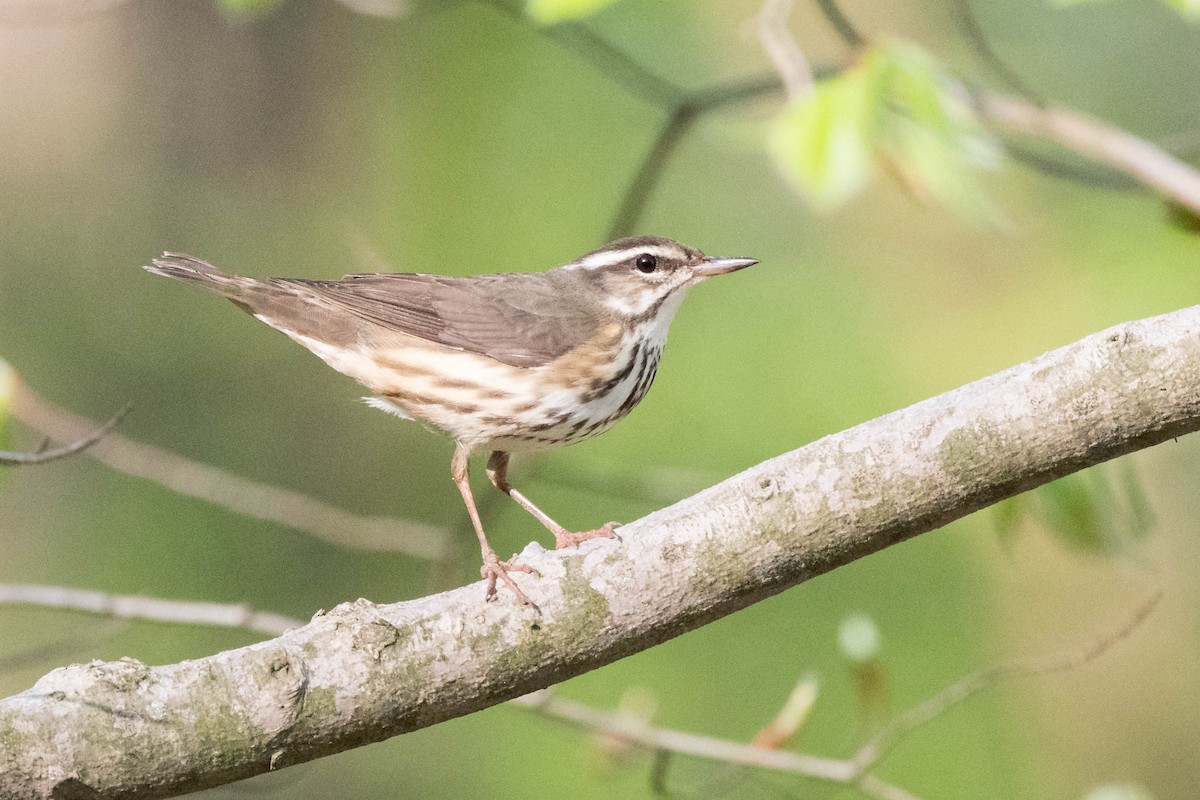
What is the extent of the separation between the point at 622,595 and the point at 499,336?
5.51 ft

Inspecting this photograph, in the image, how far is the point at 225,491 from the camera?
4.68 meters

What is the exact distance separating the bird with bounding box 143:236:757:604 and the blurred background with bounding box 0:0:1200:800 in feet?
9.85

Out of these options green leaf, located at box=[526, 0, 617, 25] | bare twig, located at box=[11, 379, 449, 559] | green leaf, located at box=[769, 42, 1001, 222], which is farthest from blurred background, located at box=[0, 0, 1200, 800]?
green leaf, located at box=[526, 0, 617, 25]

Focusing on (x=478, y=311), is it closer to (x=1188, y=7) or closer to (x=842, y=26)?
(x=842, y=26)

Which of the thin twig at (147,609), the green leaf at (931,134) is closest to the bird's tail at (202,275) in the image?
the thin twig at (147,609)

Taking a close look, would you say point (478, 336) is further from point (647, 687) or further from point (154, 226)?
point (154, 226)

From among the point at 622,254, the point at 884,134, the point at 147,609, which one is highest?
the point at 622,254

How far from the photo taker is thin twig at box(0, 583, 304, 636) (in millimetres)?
3074

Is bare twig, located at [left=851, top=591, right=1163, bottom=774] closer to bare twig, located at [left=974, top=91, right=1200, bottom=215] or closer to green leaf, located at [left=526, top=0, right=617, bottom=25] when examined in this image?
bare twig, located at [left=974, top=91, right=1200, bottom=215]

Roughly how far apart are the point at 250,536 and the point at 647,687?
287cm

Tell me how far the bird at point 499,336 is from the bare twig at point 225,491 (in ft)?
1.73

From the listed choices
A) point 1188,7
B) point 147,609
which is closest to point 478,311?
point 147,609

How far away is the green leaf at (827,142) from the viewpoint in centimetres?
249

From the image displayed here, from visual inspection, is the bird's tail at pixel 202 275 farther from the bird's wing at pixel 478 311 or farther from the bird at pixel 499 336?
the bird's wing at pixel 478 311
